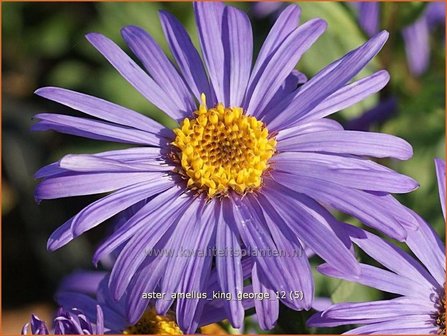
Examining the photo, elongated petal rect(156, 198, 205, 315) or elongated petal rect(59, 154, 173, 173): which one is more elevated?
elongated petal rect(59, 154, 173, 173)

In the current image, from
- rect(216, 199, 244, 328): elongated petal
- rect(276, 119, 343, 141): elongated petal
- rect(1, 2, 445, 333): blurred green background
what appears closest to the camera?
rect(216, 199, 244, 328): elongated petal

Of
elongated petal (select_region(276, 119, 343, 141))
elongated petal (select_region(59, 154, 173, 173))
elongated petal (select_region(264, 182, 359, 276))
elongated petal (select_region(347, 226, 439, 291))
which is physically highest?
elongated petal (select_region(276, 119, 343, 141))

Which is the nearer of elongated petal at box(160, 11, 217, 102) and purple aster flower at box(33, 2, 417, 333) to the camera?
purple aster flower at box(33, 2, 417, 333)

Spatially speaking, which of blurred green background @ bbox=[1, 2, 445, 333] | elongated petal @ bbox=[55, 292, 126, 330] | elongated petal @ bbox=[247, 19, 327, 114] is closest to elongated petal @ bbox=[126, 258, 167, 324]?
elongated petal @ bbox=[55, 292, 126, 330]

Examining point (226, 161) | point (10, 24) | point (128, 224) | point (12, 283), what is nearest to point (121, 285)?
point (128, 224)

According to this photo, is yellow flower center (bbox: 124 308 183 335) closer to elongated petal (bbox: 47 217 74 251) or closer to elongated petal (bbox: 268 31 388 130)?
elongated petal (bbox: 47 217 74 251)

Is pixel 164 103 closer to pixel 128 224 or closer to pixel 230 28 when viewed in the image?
pixel 230 28

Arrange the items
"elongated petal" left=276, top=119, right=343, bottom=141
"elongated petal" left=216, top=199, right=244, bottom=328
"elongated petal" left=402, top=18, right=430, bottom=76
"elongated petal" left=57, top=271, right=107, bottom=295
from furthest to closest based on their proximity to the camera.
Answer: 1. "elongated petal" left=402, top=18, right=430, bottom=76
2. "elongated petal" left=57, top=271, right=107, bottom=295
3. "elongated petal" left=276, top=119, right=343, bottom=141
4. "elongated petal" left=216, top=199, right=244, bottom=328

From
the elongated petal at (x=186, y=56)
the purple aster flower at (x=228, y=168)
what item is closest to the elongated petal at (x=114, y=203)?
the purple aster flower at (x=228, y=168)
